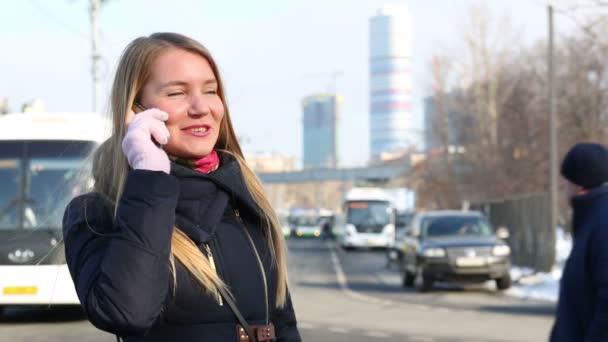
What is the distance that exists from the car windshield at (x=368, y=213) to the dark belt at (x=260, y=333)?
180 feet

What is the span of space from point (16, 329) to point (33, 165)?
264 cm

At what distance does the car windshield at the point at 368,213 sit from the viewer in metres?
57.8

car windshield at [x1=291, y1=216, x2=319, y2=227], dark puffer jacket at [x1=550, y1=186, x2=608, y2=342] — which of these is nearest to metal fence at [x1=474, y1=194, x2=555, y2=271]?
dark puffer jacket at [x1=550, y1=186, x2=608, y2=342]

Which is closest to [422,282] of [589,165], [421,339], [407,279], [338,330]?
[407,279]

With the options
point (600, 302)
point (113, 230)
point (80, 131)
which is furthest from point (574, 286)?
point (80, 131)

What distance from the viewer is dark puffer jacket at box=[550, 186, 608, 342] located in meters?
4.66

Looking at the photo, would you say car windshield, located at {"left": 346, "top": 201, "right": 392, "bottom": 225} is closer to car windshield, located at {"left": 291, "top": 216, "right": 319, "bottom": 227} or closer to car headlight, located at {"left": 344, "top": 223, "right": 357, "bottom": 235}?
car headlight, located at {"left": 344, "top": 223, "right": 357, "bottom": 235}

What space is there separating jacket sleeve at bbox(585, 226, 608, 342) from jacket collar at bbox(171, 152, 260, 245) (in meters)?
1.98

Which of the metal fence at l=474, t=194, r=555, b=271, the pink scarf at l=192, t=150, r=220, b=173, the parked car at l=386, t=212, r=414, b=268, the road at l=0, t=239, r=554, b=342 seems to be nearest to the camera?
the pink scarf at l=192, t=150, r=220, b=173

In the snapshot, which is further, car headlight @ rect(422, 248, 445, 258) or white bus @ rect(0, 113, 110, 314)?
car headlight @ rect(422, 248, 445, 258)

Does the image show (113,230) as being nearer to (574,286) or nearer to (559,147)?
(574,286)

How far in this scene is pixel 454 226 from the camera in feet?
80.8

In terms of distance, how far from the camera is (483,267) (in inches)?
923

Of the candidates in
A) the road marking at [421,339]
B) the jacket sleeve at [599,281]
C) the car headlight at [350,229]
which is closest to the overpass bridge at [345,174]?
the car headlight at [350,229]
